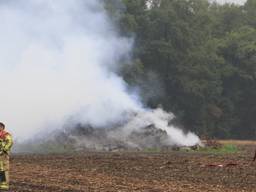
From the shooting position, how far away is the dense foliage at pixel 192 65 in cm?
8531

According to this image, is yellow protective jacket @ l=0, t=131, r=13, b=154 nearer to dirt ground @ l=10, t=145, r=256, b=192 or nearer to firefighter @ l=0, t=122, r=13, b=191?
firefighter @ l=0, t=122, r=13, b=191

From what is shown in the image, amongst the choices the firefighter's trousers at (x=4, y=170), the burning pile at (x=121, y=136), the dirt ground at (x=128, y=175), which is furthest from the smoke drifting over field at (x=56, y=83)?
the firefighter's trousers at (x=4, y=170)

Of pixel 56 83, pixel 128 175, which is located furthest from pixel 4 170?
pixel 56 83

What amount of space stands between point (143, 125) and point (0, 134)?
3401cm

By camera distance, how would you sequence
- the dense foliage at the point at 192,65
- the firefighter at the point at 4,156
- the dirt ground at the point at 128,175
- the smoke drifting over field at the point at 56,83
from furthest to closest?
the dense foliage at the point at 192,65, the smoke drifting over field at the point at 56,83, the dirt ground at the point at 128,175, the firefighter at the point at 4,156

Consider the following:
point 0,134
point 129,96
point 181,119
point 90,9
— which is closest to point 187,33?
point 181,119

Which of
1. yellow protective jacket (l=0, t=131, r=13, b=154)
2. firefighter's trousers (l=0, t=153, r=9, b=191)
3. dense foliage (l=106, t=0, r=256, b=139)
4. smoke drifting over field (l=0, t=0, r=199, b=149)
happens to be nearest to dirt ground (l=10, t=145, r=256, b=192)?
firefighter's trousers (l=0, t=153, r=9, b=191)

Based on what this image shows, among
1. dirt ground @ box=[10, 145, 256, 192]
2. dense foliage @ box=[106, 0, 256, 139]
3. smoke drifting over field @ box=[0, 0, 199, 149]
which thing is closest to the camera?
dirt ground @ box=[10, 145, 256, 192]

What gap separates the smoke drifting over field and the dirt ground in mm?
13999

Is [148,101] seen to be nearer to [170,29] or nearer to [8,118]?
[170,29]

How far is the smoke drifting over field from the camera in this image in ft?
178

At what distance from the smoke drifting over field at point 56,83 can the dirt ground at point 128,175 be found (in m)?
14.0

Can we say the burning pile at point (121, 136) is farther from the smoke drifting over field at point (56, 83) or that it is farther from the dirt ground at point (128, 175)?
the dirt ground at point (128, 175)

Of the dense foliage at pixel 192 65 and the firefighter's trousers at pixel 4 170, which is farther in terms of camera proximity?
the dense foliage at pixel 192 65
